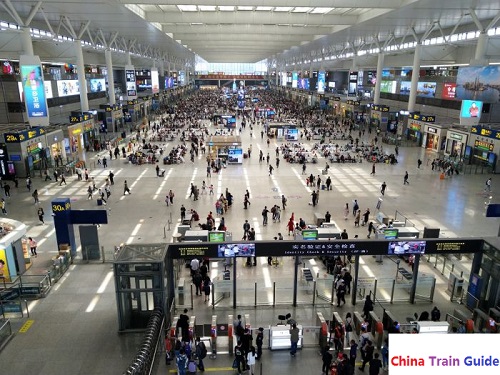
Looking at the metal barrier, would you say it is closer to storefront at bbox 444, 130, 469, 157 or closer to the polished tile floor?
the polished tile floor

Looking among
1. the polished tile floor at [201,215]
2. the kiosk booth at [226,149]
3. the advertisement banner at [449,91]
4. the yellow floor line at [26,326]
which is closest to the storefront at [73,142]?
the polished tile floor at [201,215]

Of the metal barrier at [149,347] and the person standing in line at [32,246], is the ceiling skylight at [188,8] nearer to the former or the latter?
the person standing in line at [32,246]

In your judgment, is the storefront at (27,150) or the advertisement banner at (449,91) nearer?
the storefront at (27,150)

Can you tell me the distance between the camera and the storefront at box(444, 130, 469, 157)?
115 ft

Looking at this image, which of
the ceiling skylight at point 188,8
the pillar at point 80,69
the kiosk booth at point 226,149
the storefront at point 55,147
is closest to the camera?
the ceiling skylight at point 188,8

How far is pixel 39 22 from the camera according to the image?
3678 cm

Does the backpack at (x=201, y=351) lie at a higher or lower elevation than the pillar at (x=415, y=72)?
lower

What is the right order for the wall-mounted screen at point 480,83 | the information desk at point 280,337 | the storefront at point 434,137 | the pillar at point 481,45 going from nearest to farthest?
the information desk at point 280,337 → the wall-mounted screen at point 480,83 → the pillar at point 481,45 → the storefront at point 434,137

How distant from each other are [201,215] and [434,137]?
96.6 ft

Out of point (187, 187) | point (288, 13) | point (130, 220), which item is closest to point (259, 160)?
point (187, 187)

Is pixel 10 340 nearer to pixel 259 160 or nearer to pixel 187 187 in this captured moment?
pixel 187 187

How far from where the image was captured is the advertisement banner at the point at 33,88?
80.4ft

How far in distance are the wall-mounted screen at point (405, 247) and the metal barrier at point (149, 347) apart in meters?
7.17

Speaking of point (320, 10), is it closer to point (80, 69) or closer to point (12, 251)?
point (80, 69)
